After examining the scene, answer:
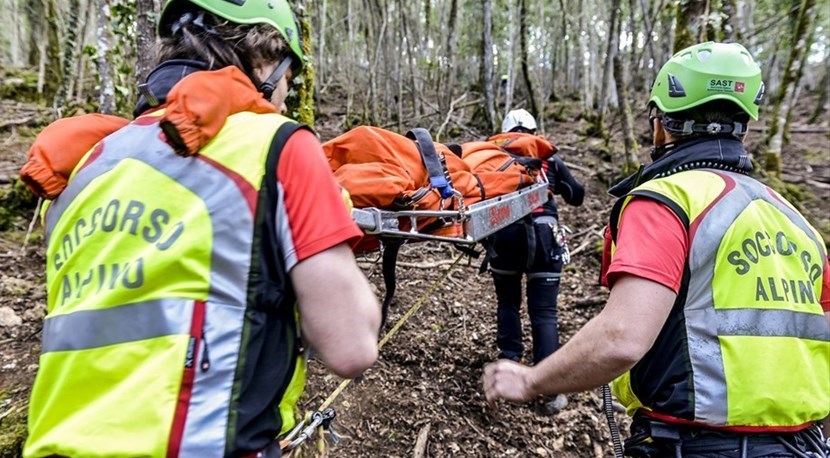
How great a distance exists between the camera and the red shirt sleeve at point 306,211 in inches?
49.7

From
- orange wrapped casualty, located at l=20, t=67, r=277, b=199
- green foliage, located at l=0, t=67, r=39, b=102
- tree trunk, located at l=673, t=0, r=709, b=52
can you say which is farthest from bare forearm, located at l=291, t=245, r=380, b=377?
green foliage, located at l=0, t=67, r=39, b=102

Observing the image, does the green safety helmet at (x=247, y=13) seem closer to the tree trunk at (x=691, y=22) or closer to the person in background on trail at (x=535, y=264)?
the person in background on trail at (x=535, y=264)

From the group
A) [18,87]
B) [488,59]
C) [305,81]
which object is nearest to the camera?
[305,81]

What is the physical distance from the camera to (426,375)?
4.55m

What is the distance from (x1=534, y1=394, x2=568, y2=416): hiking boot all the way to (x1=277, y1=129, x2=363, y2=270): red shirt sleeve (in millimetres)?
3592

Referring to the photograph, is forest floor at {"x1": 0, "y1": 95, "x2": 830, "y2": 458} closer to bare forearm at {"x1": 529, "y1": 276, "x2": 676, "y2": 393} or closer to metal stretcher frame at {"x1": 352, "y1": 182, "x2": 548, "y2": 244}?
metal stretcher frame at {"x1": 352, "y1": 182, "x2": 548, "y2": 244}

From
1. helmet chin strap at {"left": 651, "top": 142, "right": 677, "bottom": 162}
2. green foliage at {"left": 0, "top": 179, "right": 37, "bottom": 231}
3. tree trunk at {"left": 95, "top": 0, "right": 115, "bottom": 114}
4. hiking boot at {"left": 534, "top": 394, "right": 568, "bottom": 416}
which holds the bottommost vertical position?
hiking boot at {"left": 534, "top": 394, "right": 568, "bottom": 416}

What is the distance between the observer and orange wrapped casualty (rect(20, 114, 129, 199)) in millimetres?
1404

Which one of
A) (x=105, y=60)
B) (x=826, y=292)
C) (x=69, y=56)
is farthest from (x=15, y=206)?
(x=826, y=292)

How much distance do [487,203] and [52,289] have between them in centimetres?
216

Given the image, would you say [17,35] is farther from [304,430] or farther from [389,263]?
[304,430]

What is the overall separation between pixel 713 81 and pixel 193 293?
2.06 m

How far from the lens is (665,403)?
1.77m

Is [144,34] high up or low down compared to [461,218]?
up
